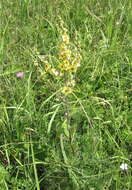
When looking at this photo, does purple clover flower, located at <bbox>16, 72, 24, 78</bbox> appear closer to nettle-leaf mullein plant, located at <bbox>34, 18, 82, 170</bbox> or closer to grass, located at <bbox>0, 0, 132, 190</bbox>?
grass, located at <bbox>0, 0, 132, 190</bbox>

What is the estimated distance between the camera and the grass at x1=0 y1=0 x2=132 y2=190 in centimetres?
164

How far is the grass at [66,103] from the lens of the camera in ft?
5.37

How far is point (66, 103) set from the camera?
63.4 inches

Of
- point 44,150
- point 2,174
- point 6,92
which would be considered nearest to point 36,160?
point 44,150

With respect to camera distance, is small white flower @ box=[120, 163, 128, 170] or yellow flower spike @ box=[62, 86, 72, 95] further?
small white flower @ box=[120, 163, 128, 170]

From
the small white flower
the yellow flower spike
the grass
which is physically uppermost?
the yellow flower spike

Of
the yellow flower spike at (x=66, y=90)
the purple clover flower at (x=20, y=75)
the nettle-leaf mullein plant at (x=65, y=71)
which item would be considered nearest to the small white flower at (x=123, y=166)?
the nettle-leaf mullein plant at (x=65, y=71)

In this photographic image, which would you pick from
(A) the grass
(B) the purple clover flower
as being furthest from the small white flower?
(B) the purple clover flower

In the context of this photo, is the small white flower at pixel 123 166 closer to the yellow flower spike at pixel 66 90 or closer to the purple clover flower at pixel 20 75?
the yellow flower spike at pixel 66 90

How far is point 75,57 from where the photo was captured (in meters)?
1.54

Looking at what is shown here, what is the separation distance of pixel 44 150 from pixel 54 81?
467 mm

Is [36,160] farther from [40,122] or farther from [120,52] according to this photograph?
[120,52]

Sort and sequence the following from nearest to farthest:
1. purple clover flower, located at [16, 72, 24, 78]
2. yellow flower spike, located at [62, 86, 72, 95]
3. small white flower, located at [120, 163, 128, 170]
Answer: yellow flower spike, located at [62, 86, 72, 95]
small white flower, located at [120, 163, 128, 170]
purple clover flower, located at [16, 72, 24, 78]

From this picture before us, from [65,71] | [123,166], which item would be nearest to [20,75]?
[65,71]
